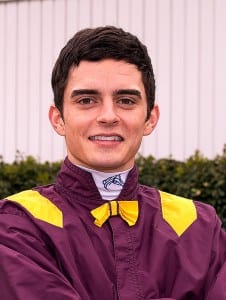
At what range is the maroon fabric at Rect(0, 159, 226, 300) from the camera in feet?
7.88

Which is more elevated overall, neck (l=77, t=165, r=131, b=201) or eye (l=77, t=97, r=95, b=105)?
eye (l=77, t=97, r=95, b=105)

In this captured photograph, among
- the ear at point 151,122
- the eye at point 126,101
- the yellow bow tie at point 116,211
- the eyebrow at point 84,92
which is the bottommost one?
the yellow bow tie at point 116,211

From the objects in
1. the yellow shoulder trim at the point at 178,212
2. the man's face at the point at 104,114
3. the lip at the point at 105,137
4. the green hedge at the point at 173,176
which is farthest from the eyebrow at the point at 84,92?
the green hedge at the point at 173,176

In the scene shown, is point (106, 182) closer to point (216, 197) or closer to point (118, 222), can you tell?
point (118, 222)

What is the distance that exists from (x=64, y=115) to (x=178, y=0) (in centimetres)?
508

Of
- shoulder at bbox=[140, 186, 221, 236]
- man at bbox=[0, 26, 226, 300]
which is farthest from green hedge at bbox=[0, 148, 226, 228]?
man at bbox=[0, 26, 226, 300]

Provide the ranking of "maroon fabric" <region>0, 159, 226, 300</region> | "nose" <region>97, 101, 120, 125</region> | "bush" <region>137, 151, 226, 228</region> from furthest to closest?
"bush" <region>137, 151, 226, 228</region> → "nose" <region>97, 101, 120, 125</region> → "maroon fabric" <region>0, 159, 226, 300</region>

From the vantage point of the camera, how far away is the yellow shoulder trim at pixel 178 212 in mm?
2688

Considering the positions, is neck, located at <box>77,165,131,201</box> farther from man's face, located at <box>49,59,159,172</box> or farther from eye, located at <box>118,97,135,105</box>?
eye, located at <box>118,97,135,105</box>

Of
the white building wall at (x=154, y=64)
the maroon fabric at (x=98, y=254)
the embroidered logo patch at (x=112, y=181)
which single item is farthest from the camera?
the white building wall at (x=154, y=64)

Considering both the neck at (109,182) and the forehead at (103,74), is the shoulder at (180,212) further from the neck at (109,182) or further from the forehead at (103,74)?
the forehead at (103,74)

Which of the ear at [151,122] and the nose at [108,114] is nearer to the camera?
the nose at [108,114]

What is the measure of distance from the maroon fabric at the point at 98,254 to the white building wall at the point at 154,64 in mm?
4668

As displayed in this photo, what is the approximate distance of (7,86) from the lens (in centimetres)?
818
